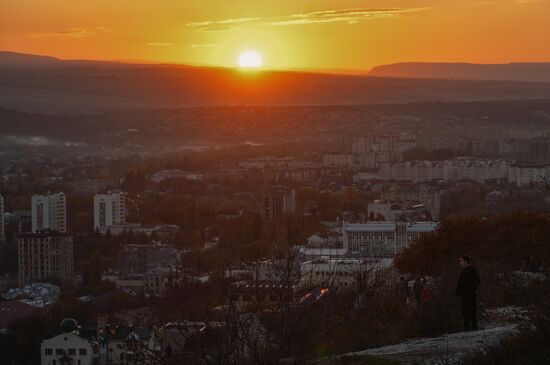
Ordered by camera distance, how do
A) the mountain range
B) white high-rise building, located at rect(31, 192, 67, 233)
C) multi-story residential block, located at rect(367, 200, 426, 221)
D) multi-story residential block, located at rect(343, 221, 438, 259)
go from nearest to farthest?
1. multi-story residential block, located at rect(343, 221, 438, 259)
2. white high-rise building, located at rect(31, 192, 67, 233)
3. multi-story residential block, located at rect(367, 200, 426, 221)
4. the mountain range

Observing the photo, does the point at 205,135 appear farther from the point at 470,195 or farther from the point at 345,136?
the point at 470,195

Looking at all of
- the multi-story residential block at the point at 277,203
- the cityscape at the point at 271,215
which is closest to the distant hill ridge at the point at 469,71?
the cityscape at the point at 271,215

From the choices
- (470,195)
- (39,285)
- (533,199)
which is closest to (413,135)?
(470,195)

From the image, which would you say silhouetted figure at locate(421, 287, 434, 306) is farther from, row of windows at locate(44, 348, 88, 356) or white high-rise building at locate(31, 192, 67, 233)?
white high-rise building at locate(31, 192, 67, 233)

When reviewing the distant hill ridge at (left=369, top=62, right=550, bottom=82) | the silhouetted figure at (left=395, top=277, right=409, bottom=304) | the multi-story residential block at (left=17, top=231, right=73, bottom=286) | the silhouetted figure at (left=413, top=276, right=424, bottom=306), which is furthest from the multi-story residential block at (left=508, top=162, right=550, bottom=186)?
the distant hill ridge at (left=369, top=62, right=550, bottom=82)

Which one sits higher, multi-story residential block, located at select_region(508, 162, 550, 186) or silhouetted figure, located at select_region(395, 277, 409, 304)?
multi-story residential block, located at select_region(508, 162, 550, 186)
